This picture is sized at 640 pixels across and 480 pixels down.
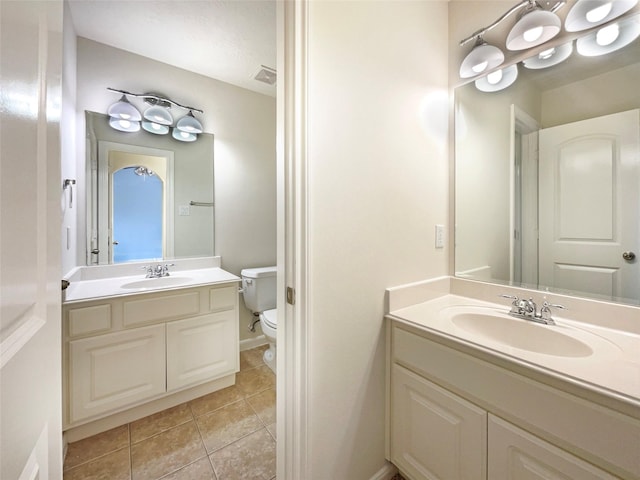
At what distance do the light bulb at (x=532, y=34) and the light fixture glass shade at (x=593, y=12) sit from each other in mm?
88

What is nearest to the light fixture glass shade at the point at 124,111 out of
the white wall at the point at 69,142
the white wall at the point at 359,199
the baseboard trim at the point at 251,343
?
the white wall at the point at 69,142

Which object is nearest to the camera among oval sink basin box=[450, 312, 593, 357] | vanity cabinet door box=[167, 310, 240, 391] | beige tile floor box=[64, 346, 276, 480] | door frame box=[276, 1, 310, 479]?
door frame box=[276, 1, 310, 479]

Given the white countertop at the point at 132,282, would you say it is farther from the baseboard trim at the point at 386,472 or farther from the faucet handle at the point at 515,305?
the faucet handle at the point at 515,305

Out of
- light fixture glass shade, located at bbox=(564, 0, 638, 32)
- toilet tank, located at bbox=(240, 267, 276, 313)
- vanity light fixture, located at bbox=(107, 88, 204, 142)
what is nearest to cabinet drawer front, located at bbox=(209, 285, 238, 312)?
toilet tank, located at bbox=(240, 267, 276, 313)

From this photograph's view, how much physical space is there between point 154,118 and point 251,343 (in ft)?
6.79

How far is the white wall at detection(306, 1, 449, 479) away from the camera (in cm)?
93

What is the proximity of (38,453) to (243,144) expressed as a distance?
2.41 m

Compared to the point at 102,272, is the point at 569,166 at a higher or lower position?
higher

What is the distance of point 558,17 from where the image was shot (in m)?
1.11

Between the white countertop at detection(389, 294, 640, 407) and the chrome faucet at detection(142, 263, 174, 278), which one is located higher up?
the chrome faucet at detection(142, 263, 174, 278)

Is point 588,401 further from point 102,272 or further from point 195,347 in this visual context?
point 102,272

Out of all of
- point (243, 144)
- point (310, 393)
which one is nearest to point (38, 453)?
point (310, 393)

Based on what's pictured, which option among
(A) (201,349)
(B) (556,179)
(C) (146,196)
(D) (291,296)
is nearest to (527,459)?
(D) (291,296)

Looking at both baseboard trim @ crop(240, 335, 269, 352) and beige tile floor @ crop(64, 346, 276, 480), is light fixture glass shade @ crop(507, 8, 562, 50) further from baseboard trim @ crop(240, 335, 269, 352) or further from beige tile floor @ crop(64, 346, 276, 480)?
baseboard trim @ crop(240, 335, 269, 352)
